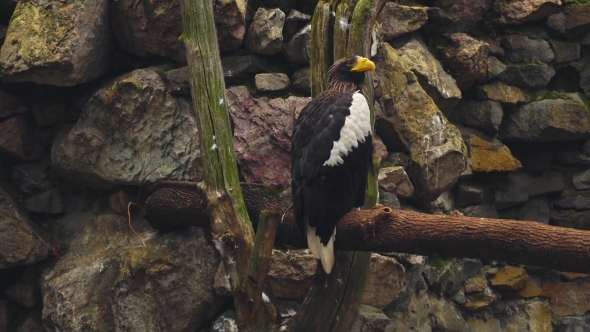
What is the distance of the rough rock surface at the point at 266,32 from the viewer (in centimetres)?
489

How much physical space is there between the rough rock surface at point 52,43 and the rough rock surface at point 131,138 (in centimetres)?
23

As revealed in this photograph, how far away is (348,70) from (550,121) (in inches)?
90.2

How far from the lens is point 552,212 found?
19.0ft

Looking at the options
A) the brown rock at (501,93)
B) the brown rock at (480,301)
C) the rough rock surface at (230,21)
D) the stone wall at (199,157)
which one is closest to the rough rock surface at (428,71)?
the stone wall at (199,157)

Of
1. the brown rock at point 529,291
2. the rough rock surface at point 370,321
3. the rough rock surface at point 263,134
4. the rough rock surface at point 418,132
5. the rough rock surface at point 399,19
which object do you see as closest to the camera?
the rough rock surface at point 370,321

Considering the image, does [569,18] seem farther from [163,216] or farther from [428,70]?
[163,216]

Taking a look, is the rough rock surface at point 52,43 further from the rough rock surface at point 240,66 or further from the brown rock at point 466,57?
the brown rock at point 466,57

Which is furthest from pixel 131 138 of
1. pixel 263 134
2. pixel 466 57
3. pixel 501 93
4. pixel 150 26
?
pixel 501 93

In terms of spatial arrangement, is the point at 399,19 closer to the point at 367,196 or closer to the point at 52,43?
the point at 367,196

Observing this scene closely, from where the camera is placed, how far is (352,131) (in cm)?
377

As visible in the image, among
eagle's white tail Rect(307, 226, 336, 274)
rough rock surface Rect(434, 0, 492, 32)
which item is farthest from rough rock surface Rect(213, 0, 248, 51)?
eagle's white tail Rect(307, 226, 336, 274)

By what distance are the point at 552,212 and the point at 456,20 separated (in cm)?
155

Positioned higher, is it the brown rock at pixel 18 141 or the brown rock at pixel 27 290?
the brown rock at pixel 18 141

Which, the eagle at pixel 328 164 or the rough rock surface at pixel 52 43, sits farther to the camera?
the rough rock surface at pixel 52 43
